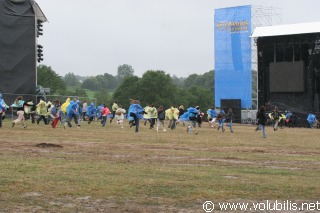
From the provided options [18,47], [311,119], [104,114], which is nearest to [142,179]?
[104,114]

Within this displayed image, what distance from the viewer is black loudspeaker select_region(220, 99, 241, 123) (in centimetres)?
6438

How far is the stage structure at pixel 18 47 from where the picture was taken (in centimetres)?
4503

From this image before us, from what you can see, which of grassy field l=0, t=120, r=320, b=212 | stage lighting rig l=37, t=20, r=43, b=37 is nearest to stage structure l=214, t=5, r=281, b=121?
stage lighting rig l=37, t=20, r=43, b=37

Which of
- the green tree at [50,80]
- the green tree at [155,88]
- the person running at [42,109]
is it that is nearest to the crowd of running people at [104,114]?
the person running at [42,109]

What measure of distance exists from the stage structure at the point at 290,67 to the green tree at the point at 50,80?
65.7m

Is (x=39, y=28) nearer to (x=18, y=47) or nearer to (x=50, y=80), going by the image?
(x=18, y=47)

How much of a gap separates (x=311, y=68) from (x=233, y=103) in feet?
42.3

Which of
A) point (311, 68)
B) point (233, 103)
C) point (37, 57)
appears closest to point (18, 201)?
point (37, 57)

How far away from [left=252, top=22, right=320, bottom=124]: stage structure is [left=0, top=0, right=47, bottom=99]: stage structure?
22077 mm

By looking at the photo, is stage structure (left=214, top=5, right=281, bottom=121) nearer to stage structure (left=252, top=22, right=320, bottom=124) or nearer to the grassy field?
stage structure (left=252, top=22, right=320, bottom=124)

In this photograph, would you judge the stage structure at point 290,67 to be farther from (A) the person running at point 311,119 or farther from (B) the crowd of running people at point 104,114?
(B) the crowd of running people at point 104,114

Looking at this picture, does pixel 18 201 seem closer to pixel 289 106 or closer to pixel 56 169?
pixel 56 169

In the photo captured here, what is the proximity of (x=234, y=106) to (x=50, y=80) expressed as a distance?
61.3 metres

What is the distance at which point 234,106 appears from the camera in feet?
216
